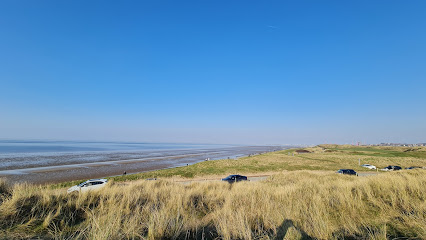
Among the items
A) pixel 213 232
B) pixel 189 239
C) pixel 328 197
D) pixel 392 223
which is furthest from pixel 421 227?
pixel 189 239

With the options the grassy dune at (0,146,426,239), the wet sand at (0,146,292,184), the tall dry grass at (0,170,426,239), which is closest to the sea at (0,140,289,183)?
the wet sand at (0,146,292,184)

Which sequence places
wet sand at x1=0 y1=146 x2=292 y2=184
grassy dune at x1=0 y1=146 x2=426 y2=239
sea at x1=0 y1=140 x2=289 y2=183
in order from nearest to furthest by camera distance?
grassy dune at x1=0 y1=146 x2=426 y2=239 < wet sand at x1=0 y1=146 x2=292 y2=184 < sea at x1=0 y1=140 x2=289 y2=183

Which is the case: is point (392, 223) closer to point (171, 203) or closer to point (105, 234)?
point (171, 203)

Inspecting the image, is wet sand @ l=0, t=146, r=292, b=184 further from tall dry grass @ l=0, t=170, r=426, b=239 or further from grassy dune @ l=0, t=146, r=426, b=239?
tall dry grass @ l=0, t=170, r=426, b=239

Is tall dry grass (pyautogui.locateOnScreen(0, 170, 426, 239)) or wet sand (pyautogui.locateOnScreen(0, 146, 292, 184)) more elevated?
tall dry grass (pyautogui.locateOnScreen(0, 170, 426, 239))

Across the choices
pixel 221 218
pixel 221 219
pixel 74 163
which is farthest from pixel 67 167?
pixel 221 219

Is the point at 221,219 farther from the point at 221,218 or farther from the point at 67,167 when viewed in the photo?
the point at 67,167

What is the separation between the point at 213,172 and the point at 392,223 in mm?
28934

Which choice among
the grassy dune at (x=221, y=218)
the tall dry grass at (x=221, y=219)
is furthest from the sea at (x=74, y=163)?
the tall dry grass at (x=221, y=219)

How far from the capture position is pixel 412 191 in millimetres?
7883

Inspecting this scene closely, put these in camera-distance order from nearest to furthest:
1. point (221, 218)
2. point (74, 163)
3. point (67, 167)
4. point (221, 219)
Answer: point (221, 219), point (221, 218), point (67, 167), point (74, 163)

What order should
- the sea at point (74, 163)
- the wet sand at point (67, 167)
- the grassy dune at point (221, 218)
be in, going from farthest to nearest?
1. the sea at point (74, 163)
2. the wet sand at point (67, 167)
3. the grassy dune at point (221, 218)

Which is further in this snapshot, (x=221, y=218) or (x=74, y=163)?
(x=74, y=163)

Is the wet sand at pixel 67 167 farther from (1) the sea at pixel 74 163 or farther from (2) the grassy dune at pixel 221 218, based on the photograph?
(2) the grassy dune at pixel 221 218
